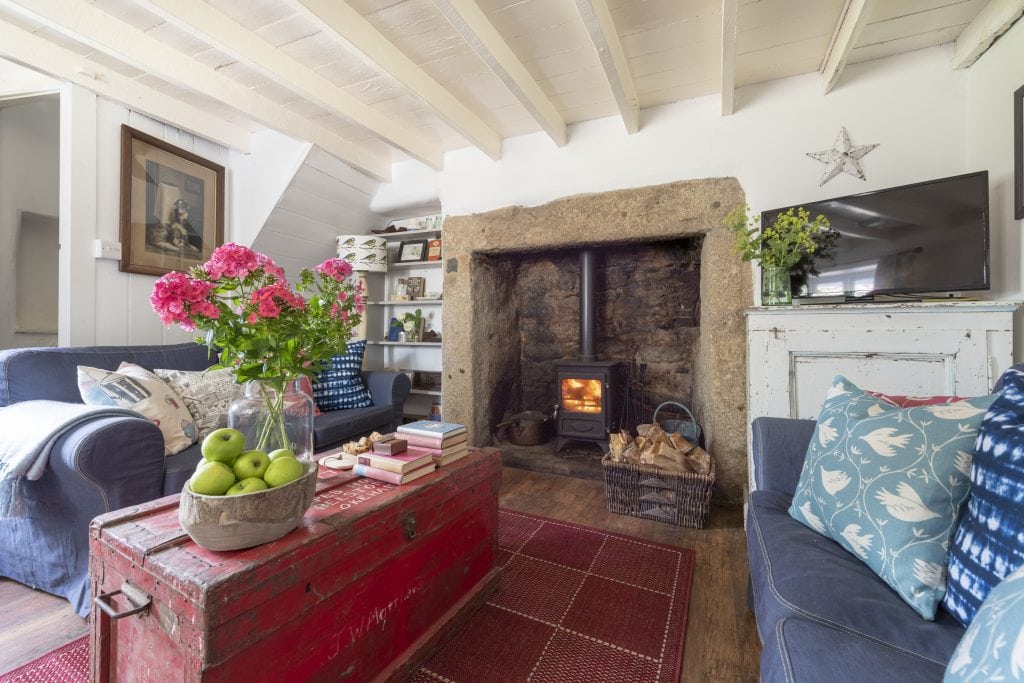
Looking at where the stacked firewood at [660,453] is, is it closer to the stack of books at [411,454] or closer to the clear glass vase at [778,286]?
the clear glass vase at [778,286]

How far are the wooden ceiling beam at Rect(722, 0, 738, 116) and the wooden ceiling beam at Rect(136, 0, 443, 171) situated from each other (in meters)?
1.90

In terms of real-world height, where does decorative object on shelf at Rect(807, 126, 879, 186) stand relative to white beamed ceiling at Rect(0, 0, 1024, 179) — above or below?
below

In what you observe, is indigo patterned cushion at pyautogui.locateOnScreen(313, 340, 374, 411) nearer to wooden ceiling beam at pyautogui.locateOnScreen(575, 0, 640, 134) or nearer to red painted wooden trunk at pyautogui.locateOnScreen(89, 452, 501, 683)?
red painted wooden trunk at pyautogui.locateOnScreen(89, 452, 501, 683)

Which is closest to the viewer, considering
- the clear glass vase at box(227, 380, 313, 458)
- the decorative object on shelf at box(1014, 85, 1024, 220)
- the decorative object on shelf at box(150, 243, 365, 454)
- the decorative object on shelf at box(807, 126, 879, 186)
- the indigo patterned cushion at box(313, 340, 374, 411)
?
the decorative object on shelf at box(150, 243, 365, 454)

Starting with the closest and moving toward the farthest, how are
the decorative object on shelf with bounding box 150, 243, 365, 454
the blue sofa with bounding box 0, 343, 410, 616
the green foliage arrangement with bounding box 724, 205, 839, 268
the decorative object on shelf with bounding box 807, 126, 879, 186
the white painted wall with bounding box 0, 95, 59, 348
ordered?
the decorative object on shelf with bounding box 150, 243, 365, 454, the blue sofa with bounding box 0, 343, 410, 616, the green foliage arrangement with bounding box 724, 205, 839, 268, the decorative object on shelf with bounding box 807, 126, 879, 186, the white painted wall with bounding box 0, 95, 59, 348

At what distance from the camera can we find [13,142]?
263 cm

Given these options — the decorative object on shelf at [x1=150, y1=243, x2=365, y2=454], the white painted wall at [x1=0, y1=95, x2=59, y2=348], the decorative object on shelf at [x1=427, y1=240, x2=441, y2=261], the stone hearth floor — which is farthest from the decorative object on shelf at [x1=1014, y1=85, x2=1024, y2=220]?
the white painted wall at [x1=0, y1=95, x2=59, y2=348]

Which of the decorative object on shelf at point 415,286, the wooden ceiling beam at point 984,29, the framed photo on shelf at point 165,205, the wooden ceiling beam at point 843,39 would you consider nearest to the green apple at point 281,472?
the wooden ceiling beam at point 843,39

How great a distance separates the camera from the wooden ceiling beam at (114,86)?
6.54 ft

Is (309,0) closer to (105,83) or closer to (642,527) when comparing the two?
(105,83)

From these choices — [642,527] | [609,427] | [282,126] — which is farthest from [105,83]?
[642,527]

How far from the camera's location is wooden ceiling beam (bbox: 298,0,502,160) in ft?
5.54

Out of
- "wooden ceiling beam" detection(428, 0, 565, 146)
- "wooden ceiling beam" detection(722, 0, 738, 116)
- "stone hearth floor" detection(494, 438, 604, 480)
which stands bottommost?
"stone hearth floor" detection(494, 438, 604, 480)

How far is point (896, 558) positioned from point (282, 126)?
333 cm
